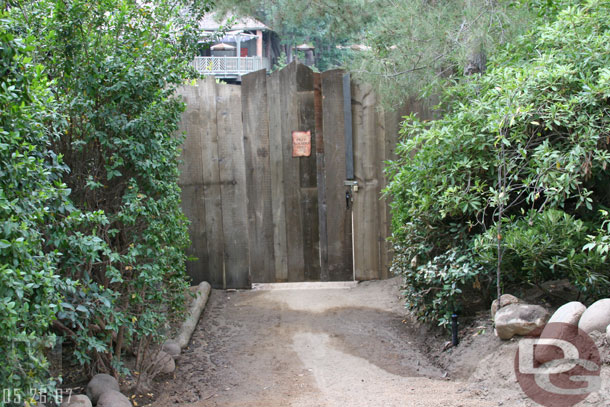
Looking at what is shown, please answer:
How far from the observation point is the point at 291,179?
6383 millimetres

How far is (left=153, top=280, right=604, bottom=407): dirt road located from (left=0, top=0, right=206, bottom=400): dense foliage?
2.04 feet

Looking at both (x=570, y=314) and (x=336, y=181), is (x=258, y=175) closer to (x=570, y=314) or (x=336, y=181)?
(x=336, y=181)

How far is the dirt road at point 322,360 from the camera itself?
11.5 feet

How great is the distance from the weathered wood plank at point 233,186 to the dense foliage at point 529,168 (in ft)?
7.29

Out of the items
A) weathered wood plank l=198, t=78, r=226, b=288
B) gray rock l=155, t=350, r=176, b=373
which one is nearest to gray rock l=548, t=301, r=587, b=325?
gray rock l=155, t=350, r=176, b=373

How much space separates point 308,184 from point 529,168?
300 centimetres

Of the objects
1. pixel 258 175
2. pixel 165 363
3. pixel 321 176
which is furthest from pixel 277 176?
pixel 165 363

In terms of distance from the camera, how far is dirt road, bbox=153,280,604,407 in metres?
3.49

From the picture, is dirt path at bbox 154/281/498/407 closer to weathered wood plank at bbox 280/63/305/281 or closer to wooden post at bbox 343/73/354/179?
weathered wood plank at bbox 280/63/305/281

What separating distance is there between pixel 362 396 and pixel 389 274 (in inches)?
121

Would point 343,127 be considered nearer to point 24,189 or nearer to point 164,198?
point 164,198

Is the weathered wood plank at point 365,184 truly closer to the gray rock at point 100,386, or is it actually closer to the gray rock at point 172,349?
the gray rock at point 172,349

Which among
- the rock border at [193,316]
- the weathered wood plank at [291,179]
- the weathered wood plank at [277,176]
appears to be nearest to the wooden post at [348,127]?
the weathered wood plank at [291,179]

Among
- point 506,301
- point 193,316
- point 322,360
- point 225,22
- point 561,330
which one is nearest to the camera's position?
point 561,330
